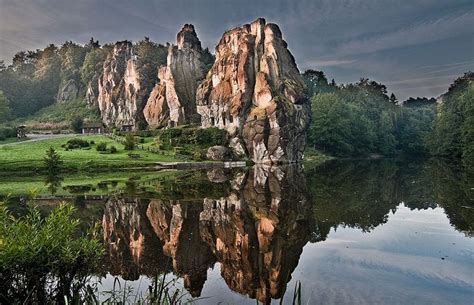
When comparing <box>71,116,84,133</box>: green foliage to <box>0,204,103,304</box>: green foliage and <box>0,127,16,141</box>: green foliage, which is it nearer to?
<box>0,127,16,141</box>: green foliage

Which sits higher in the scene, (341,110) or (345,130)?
(341,110)

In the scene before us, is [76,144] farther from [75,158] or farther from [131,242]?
[131,242]

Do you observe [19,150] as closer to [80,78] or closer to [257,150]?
[257,150]

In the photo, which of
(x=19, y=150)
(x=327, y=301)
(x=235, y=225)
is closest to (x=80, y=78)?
(x=19, y=150)

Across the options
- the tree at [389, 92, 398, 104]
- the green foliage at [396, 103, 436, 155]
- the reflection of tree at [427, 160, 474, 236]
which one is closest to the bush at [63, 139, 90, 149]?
the reflection of tree at [427, 160, 474, 236]

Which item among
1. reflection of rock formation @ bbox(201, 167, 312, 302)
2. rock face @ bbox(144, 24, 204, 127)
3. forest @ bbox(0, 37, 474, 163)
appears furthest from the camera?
rock face @ bbox(144, 24, 204, 127)

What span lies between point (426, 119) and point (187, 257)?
175m

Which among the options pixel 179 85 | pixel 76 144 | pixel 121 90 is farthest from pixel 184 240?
pixel 121 90

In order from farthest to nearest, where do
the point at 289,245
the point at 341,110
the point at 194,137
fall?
the point at 341,110 < the point at 194,137 < the point at 289,245

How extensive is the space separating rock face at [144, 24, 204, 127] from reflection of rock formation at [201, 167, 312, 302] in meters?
93.3

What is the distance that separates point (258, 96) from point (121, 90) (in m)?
67.2

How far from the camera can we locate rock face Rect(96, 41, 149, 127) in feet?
464

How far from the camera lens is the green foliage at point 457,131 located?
9000 cm

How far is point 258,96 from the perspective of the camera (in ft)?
341
